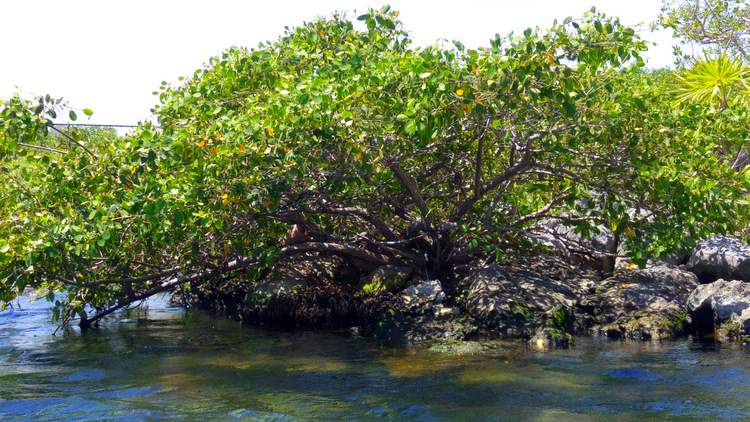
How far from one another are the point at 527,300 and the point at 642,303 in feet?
5.79

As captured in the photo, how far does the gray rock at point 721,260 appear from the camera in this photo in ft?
43.6

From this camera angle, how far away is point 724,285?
39.0ft

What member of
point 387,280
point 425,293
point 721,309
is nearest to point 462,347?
point 425,293

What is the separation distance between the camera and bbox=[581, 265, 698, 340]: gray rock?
11922mm

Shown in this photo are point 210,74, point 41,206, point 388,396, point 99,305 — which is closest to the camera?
point 388,396

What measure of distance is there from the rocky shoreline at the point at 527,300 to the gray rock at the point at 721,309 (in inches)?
0.5

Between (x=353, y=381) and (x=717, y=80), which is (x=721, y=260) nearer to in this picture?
(x=717, y=80)

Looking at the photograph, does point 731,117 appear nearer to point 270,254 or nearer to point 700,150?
point 700,150

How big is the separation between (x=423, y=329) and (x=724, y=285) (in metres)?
4.31

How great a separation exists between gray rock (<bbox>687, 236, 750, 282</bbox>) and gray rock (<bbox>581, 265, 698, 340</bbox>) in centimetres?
37

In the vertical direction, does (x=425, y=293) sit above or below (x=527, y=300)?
above

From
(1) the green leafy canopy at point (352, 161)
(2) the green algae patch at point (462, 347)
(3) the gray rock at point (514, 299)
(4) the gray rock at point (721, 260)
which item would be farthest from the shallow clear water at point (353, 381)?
(4) the gray rock at point (721, 260)

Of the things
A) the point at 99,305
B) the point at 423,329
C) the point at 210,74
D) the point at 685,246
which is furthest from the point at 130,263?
the point at 685,246

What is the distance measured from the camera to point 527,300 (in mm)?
12328
